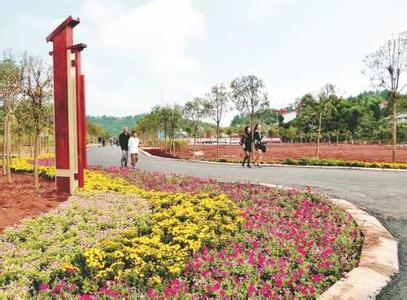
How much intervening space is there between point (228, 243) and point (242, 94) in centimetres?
1920

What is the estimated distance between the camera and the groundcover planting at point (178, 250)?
3617 millimetres

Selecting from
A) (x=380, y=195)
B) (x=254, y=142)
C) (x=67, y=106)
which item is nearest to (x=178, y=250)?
(x=67, y=106)

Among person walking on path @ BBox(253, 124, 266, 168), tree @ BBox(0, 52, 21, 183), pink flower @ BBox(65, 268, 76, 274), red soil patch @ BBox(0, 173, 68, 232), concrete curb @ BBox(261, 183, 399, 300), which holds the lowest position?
concrete curb @ BBox(261, 183, 399, 300)

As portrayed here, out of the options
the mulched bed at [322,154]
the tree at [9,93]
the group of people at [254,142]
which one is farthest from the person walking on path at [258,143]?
the tree at [9,93]

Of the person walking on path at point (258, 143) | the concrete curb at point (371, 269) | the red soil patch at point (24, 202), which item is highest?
the person walking on path at point (258, 143)

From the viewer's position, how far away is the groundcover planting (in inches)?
142

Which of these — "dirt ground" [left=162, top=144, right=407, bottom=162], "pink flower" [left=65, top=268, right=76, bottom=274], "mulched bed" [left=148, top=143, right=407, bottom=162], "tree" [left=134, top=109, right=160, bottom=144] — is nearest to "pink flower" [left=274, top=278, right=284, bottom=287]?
"pink flower" [left=65, top=268, right=76, bottom=274]

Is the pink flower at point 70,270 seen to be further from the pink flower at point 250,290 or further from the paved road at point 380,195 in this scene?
the paved road at point 380,195

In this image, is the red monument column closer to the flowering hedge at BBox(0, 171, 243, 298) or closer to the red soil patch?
the red soil patch

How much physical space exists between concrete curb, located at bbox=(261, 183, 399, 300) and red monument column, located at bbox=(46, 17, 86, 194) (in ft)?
18.5

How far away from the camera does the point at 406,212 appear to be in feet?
22.8

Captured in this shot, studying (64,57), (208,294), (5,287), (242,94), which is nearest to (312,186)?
(64,57)

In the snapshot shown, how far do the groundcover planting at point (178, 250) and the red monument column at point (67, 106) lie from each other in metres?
1.50

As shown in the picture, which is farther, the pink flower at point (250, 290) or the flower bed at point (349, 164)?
the flower bed at point (349, 164)
